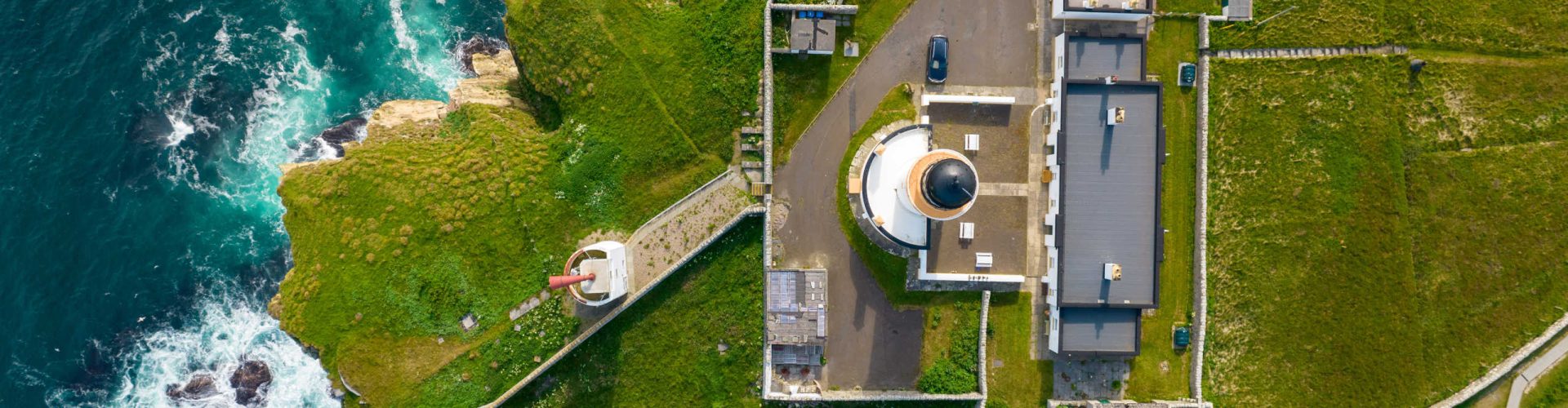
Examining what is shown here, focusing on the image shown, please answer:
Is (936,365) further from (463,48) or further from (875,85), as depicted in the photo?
(463,48)

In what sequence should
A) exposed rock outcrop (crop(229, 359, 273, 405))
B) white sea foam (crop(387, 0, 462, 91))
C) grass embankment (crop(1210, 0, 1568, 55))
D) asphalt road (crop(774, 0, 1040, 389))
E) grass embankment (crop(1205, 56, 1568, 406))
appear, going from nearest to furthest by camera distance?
asphalt road (crop(774, 0, 1040, 389)) → grass embankment (crop(1205, 56, 1568, 406)) → grass embankment (crop(1210, 0, 1568, 55)) → exposed rock outcrop (crop(229, 359, 273, 405)) → white sea foam (crop(387, 0, 462, 91))

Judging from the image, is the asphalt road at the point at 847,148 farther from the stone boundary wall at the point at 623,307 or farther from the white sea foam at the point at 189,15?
the white sea foam at the point at 189,15

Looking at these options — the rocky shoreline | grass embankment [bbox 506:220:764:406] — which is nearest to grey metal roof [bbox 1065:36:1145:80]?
grass embankment [bbox 506:220:764:406]

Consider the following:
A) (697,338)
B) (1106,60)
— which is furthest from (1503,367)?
(697,338)

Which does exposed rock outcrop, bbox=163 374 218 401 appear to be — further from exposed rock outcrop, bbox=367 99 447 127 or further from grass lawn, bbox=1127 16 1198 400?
grass lawn, bbox=1127 16 1198 400

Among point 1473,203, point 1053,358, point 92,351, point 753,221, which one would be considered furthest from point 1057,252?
point 92,351
